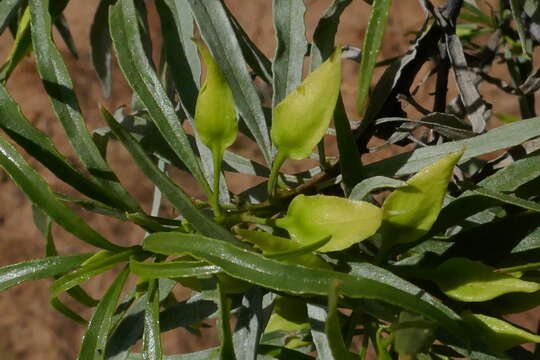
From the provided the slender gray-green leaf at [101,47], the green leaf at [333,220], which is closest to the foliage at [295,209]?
the green leaf at [333,220]

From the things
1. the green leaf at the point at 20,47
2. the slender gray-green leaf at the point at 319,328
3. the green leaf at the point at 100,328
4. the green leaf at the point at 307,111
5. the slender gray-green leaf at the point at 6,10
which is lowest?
the slender gray-green leaf at the point at 319,328

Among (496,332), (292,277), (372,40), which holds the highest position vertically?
(372,40)

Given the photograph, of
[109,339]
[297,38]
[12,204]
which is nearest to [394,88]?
[297,38]

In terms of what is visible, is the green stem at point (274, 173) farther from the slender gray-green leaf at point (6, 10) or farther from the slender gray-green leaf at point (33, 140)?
the slender gray-green leaf at point (6, 10)

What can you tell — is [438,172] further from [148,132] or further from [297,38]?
[148,132]

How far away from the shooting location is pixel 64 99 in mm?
565

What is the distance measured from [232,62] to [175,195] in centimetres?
17

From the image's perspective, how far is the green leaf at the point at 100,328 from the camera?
1.70 ft

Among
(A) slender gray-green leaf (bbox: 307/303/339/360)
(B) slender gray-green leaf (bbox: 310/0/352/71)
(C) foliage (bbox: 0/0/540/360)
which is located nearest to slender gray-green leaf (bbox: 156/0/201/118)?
(C) foliage (bbox: 0/0/540/360)

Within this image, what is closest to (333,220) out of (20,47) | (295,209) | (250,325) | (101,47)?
(295,209)

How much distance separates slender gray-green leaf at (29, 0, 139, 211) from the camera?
0.56m

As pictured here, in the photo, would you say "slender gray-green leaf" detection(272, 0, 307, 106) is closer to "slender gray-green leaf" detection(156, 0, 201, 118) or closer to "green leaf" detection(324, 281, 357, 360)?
"slender gray-green leaf" detection(156, 0, 201, 118)

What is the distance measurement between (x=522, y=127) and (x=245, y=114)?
0.75 feet

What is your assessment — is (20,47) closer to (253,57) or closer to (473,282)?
(253,57)
